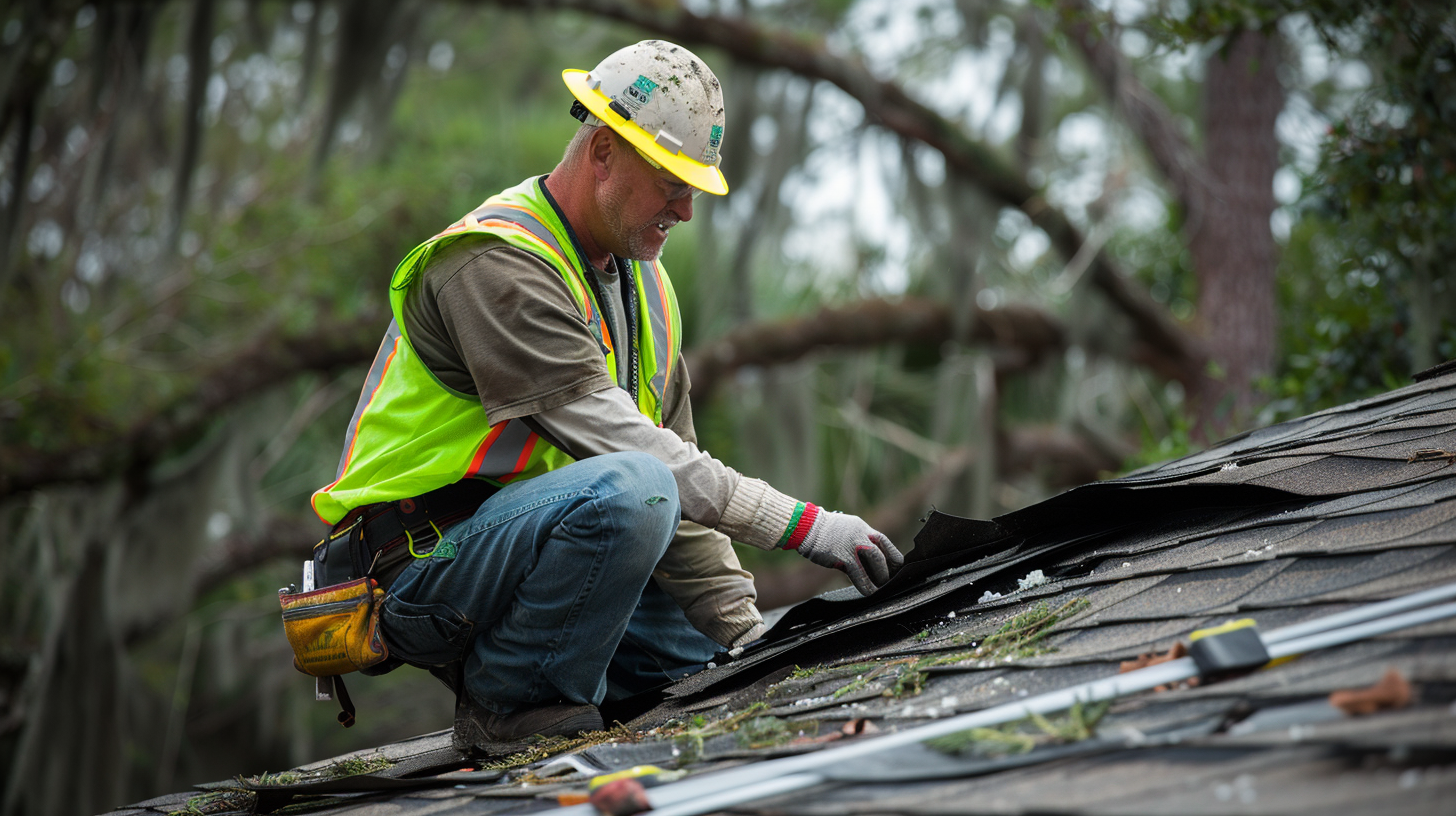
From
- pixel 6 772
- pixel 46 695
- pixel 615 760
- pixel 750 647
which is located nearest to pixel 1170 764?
pixel 615 760

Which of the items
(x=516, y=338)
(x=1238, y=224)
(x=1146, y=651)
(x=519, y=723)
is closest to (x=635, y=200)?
(x=516, y=338)

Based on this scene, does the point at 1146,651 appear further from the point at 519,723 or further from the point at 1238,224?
the point at 1238,224

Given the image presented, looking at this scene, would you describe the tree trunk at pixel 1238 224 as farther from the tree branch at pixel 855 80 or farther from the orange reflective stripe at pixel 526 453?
the orange reflective stripe at pixel 526 453

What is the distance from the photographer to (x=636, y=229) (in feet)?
9.12

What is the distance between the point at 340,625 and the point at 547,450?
0.61 m

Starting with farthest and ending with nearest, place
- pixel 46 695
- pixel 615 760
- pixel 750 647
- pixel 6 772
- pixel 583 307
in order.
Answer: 1. pixel 6 772
2. pixel 46 695
3. pixel 750 647
4. pixel 583 307
5. pixel 615 760

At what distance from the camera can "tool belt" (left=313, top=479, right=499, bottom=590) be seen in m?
2.63

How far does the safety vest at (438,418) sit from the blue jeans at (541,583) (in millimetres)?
134

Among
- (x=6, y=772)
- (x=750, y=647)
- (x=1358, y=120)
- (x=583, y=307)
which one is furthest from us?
(x=6, y=772)

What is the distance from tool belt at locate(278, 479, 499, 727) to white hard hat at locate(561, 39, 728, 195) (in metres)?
0.90

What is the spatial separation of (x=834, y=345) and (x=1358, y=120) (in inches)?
183

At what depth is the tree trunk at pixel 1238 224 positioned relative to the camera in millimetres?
8594

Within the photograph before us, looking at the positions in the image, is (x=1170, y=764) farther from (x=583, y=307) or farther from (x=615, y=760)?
(x=583, y=307)

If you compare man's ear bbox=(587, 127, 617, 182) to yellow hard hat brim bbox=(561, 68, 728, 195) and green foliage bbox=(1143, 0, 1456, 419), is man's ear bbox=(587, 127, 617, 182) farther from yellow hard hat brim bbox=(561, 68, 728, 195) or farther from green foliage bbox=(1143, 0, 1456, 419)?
green foliage bbox=(1143, 0, 1456, 419)
